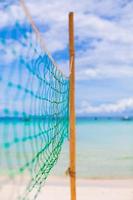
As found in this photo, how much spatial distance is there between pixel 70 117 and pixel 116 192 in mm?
3867

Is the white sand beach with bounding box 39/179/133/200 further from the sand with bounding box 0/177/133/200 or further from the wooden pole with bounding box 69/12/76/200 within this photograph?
the wooden pole with bounding box 69/12/76/200

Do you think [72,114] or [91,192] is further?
[91,192]

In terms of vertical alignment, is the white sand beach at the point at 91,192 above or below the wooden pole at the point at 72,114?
below

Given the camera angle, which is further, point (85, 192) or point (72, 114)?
point (85, 192)

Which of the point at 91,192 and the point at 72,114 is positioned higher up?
the point at 72,114

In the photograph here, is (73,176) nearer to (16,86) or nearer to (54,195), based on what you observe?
(16,86)

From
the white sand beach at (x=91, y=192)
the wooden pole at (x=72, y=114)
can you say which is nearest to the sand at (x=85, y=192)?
the white sand beach at (x=91, y=192)

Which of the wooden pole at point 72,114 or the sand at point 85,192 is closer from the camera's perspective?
the wooden pole at point 72,114

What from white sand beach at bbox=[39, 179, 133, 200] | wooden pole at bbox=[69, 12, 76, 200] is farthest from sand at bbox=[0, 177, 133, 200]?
wooden pole at bbox=[69, 12, 76, 200]

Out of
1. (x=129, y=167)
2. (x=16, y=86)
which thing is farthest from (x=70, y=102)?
(x=129, y=167)

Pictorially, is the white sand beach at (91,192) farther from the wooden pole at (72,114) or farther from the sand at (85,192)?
the wooden pole at (72,114)

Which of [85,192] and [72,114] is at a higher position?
[72,114]

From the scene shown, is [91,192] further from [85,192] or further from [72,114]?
[72,114]

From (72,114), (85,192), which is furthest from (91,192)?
(72,114)
